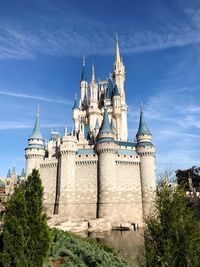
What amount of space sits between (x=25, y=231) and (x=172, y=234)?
624 centimetres

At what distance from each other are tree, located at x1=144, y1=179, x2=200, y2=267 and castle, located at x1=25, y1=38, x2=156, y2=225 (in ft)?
97.2

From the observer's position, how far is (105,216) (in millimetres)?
38625

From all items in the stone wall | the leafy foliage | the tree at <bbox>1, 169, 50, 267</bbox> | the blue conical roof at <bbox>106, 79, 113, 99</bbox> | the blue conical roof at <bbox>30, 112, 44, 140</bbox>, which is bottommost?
the leafy foliage

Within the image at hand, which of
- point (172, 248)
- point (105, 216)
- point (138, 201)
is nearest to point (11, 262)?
point (172, 248)

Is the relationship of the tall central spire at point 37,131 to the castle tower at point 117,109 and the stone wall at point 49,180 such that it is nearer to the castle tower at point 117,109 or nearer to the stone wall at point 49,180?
the stone wall at point 49,180

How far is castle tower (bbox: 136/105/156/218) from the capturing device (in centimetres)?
4203

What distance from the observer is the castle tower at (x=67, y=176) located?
39809 mm

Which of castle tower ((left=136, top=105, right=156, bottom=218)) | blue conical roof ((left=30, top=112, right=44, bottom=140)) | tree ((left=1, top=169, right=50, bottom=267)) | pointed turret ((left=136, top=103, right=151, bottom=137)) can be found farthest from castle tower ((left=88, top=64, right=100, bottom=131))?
tree ((left=1, top=169, right=50, bottom=267))

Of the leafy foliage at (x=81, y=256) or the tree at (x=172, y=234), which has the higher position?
the tree at (x=172, y=234)

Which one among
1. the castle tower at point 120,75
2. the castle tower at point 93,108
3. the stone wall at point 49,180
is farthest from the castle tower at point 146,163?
the stone wall at point 49,180

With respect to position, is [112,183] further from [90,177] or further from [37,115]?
[37,115]

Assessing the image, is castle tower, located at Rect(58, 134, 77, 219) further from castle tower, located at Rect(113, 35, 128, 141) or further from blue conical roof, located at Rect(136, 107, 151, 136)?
castle tower, located at Rect(113, 35, 128, 141)

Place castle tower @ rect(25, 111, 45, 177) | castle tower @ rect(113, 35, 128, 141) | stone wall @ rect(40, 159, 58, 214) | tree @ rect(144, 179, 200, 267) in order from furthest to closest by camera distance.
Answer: castle tower @ rect(113, 35, 128, 141) → castle tower @ rect(25, 111, 45, 177) → stone wall @ rect(40, 159, 58, 214) → tree @ rect(144, 179, 200, 267)

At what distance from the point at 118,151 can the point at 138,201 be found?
346 inches
